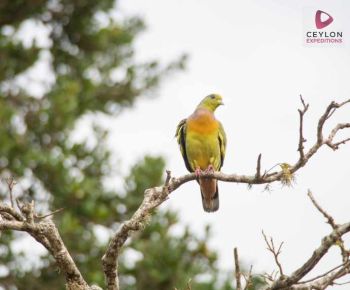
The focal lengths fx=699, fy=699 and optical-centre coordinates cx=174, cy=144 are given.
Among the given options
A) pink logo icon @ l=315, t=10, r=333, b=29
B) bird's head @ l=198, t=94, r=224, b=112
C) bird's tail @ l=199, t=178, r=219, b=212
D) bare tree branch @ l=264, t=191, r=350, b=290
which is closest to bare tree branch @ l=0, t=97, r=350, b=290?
bare tree branch @ l=264, t=191, r=350, b=290

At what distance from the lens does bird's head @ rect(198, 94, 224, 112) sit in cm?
598

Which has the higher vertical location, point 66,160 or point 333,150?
point 66,160

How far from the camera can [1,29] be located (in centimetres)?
1137

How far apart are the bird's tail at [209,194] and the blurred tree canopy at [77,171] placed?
305 cm

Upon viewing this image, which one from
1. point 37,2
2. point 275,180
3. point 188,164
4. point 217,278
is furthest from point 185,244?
point 275,180

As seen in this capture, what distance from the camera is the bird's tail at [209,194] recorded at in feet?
17.5

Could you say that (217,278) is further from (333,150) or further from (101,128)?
(333,150)

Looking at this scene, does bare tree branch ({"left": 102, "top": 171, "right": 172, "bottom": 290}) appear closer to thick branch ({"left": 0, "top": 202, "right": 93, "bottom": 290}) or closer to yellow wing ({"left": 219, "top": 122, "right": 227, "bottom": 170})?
thick branch ({"left": 0, "top": 202, "right": 93, "bottom": 290})

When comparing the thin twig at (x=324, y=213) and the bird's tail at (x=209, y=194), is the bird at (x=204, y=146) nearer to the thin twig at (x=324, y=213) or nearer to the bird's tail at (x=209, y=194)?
the bird's tail at (x=209, y=194)

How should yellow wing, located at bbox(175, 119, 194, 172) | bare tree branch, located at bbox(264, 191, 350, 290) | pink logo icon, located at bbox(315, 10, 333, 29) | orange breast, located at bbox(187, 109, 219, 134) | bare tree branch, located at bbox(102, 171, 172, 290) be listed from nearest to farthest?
bare tree branch, located at bbox(264, 191, 350, 290)
bare tree branch, located at bbox(102, 171, 172, 290)
orange breast, located at bbox(187, 109, 219, 134)
yellow wing, located at bbox(175, 119, 194, 172)
pink logo icon, located at bbox(315, 10, 333, 29)

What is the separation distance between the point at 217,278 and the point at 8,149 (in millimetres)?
3193

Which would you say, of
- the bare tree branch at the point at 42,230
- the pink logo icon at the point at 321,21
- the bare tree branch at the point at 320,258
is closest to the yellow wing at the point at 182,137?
the pink logo icon at the point at 321,21

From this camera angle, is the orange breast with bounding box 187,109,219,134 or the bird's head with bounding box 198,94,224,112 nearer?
the orange breast with bounding box 187,109,219,134

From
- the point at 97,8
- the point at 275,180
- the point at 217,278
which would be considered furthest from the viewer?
the point at 97,8
